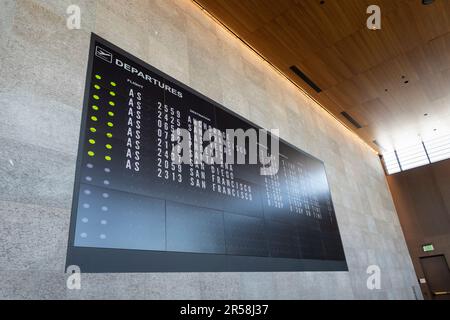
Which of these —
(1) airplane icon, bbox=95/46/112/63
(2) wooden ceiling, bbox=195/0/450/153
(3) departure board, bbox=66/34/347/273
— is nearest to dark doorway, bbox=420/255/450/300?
(2) wooden ceiling, bbox=195/0/450/153

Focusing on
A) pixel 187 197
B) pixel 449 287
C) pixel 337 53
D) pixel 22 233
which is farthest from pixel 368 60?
pixel 449 287

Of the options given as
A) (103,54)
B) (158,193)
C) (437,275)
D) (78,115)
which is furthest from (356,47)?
(437,275)

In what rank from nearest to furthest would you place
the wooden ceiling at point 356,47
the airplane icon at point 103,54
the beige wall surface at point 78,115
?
the beige wall surface at point 78,115 → the airplane icon at point 103,54 → the wooden ceiling at point 356,47

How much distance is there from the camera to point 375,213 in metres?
6.00

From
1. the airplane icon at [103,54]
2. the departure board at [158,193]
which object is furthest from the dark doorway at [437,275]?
the airplane icon at [103,54]

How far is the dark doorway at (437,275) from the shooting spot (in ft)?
25.4

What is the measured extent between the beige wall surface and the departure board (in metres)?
0.09

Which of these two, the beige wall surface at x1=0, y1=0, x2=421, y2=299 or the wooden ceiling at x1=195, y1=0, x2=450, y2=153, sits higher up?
the wooden ceiling at x1=195, y1=0, x2=450, y2=153

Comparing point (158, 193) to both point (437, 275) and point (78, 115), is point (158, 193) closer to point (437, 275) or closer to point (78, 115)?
point (78, 115)

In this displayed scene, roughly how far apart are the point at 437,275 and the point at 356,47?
265 inches

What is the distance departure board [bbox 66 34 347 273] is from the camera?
178 cm

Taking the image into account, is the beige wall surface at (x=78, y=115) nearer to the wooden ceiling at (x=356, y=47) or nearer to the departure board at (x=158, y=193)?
the departure board at (x=158, y=193)

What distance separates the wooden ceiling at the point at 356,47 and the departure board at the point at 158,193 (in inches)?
54.6

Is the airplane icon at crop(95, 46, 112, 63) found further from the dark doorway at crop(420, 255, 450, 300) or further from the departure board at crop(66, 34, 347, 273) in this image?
the dark doorway at crop(420, 255, 450, 300)
